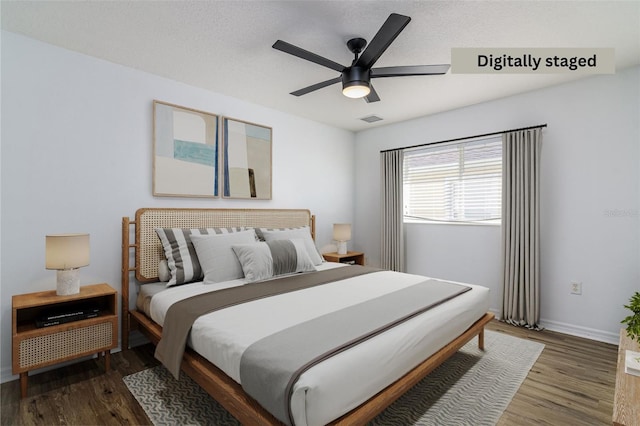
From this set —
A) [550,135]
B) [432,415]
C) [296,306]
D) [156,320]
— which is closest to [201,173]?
[156,320]

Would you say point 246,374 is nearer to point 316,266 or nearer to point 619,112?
point 316,266

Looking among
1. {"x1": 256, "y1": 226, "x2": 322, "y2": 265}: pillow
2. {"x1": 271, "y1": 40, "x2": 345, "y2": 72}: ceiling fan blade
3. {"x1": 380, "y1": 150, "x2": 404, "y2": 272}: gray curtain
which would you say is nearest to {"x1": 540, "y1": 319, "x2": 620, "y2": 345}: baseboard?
{"x1": 380, "y1": 150, "x2": 404, "y2": 272}: gray curtain

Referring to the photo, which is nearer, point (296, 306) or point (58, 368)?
point (296, 306)

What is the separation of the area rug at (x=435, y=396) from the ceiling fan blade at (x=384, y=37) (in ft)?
7.45

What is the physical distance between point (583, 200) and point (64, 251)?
4.56 meters

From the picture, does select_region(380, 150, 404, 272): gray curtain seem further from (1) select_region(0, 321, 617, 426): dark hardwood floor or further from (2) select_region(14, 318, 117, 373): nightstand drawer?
(2) select_region(14, 318, 117, 373): nightstand drawer

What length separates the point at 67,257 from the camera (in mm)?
2256

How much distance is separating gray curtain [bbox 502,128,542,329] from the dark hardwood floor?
2.28ft

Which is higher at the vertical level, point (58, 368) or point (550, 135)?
point (550, 135)

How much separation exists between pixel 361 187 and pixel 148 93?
3.26 meters

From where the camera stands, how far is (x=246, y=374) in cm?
147

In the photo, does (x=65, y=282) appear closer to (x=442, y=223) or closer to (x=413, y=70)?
(x=413, y=70)

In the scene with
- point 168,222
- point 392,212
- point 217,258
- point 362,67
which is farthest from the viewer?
point 392,212

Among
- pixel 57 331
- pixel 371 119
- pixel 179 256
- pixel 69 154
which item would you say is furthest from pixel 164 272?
pixel 371 119
